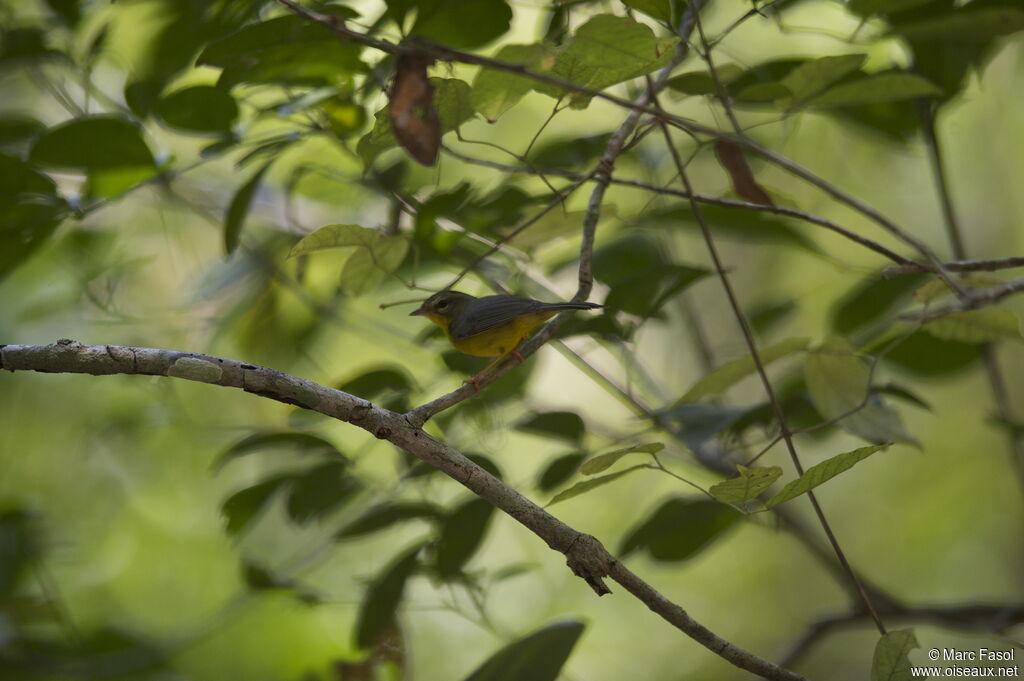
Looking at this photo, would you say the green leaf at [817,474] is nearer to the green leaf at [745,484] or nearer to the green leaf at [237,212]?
the green leaf at [745,484]

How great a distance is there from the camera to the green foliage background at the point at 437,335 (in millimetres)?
1544

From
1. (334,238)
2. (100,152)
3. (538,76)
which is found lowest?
(334,238)

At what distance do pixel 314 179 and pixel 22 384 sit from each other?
2.54 m

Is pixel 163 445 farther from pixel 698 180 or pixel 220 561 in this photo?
pixel 698 180

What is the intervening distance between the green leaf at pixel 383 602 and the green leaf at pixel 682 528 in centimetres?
44

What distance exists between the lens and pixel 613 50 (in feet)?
3.62

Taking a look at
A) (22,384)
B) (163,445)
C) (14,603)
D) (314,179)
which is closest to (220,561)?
(163,445)

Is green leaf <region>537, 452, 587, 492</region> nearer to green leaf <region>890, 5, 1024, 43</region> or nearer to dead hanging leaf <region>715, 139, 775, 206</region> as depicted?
dead hanging leaf <region>715, 139, 775, 206</region>

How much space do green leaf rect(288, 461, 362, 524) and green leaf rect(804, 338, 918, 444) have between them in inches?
36.4

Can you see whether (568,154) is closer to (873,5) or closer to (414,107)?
(873,5)

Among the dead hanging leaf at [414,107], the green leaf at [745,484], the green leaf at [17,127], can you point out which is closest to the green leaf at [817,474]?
the green leaf at [745,484]

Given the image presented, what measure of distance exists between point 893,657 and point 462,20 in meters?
1.28

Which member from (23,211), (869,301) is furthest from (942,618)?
(23,211)

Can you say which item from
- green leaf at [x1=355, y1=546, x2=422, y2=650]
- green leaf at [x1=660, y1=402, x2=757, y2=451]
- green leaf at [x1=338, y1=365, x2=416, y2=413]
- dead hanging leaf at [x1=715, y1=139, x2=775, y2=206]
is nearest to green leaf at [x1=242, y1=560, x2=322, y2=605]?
green leaf at [x1=355, y1=546, x2=422, y2=650]
